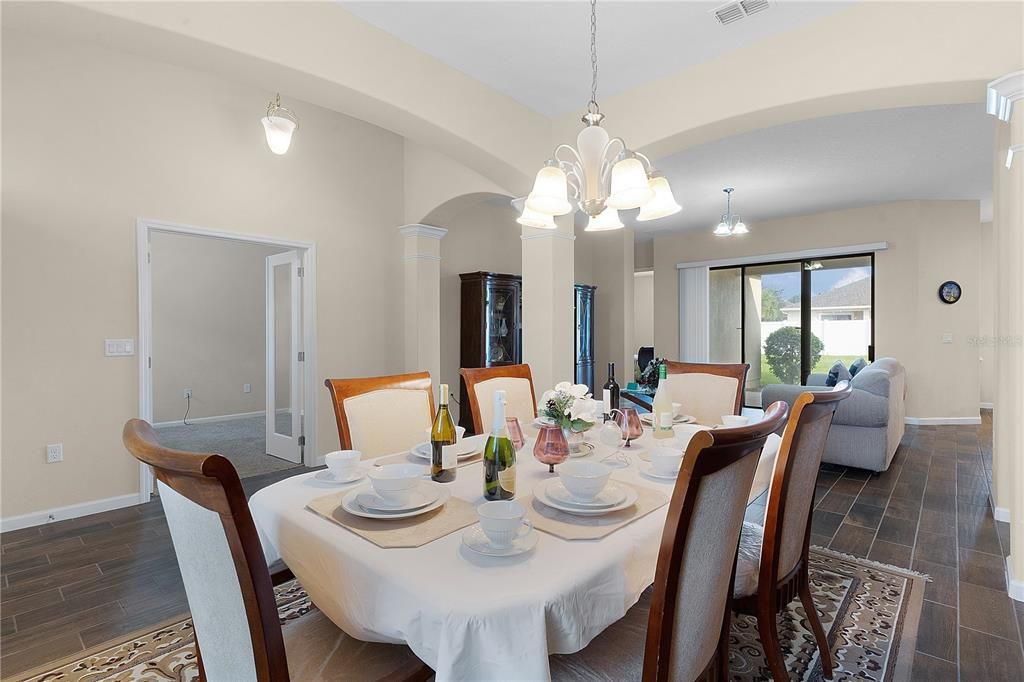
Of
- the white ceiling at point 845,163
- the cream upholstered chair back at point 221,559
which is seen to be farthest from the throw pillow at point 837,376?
the cream upholstered chair back at point 221,559

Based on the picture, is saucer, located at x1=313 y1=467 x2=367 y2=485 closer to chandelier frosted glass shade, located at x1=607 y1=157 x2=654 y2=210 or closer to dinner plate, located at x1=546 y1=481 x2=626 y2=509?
dinner plate, located at x1=546 y1=481 x2=626 y2=509

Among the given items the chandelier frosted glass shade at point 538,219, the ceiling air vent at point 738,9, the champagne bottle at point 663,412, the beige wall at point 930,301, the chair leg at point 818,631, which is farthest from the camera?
the beige wall at point 930,301

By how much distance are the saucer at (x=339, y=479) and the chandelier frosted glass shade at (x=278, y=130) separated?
2707mm

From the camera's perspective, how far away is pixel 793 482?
151 cm

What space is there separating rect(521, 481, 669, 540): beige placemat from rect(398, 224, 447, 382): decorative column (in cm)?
356

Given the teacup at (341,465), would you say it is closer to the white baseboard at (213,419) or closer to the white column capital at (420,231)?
the white column capital at (420,231)

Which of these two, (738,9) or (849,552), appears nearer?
(738,9)

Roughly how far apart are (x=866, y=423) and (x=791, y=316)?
368cm

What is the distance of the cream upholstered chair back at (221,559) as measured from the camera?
0.81 meters

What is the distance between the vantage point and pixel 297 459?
4.39 metres

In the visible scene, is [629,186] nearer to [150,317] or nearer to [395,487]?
[395,487]

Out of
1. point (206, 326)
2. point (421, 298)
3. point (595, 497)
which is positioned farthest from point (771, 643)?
point (206, 326)

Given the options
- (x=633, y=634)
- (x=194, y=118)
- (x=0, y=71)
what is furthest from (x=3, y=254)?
(x=633, y=634)

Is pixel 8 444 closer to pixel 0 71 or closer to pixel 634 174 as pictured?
pixel 0 71
